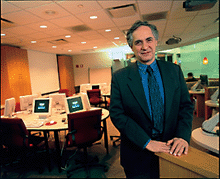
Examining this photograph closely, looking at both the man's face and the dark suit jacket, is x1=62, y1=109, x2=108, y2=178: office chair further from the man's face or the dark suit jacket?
the man's face

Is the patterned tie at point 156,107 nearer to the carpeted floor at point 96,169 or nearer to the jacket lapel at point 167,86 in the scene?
the jacket lapel at point 167,86

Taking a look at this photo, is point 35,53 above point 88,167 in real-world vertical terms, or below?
above

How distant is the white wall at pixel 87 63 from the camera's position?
11723mm

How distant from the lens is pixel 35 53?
8.48 m

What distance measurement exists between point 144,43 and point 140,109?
17.2 inches

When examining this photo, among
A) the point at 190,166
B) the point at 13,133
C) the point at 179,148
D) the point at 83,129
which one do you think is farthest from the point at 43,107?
the point at 190,166

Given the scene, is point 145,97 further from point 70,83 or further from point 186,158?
point 70,83

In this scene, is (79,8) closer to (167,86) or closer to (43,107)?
(43,107)

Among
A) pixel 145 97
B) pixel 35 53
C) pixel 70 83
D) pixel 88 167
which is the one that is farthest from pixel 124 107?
pixel 70 83

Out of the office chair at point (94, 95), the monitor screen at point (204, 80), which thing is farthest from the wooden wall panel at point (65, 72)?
the monitor screen at point (204, 80)

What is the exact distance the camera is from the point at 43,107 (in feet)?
11.0

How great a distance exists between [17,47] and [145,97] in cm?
769

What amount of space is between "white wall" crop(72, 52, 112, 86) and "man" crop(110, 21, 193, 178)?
35.3 feet

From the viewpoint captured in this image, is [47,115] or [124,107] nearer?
[124,107]
